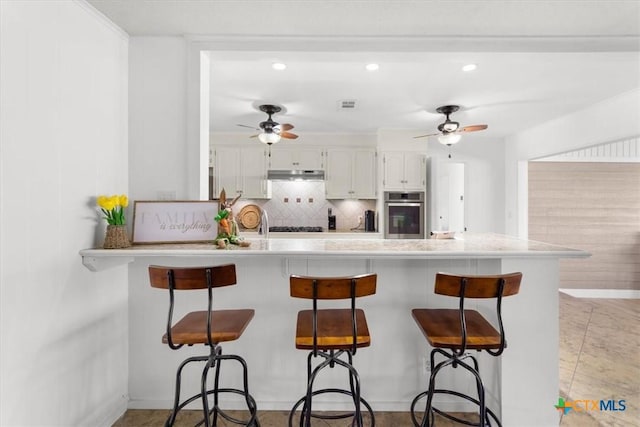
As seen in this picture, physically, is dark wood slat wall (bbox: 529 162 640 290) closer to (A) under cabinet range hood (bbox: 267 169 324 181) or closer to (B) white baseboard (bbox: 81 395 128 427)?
(A) under cabinet range hood (bbox: 267 169 324 181)

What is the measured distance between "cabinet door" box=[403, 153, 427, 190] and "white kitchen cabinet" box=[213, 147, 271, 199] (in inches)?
89.1

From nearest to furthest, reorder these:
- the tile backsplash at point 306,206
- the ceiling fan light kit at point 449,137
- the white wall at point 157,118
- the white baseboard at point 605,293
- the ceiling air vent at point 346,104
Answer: the white wall at point 157,118, the ceiling air vent at point 346,104, the ceiling fan light kit at point 449,137, the white baseboard at point 605,293, the tile backsplash at point 306,206

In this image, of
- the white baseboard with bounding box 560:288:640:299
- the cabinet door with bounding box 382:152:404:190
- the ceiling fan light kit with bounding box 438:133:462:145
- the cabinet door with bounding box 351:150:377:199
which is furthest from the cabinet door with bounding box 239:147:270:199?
the white baseboard with bounding box 560:288:640:299

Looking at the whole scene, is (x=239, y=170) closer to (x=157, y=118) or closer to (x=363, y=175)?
(x=363, y=175)

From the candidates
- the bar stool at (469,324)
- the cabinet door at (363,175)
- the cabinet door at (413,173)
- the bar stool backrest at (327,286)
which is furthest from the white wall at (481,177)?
the bar stool backrest at (327,286)

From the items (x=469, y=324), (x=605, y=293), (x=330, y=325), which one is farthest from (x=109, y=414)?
(x=605, y=293)

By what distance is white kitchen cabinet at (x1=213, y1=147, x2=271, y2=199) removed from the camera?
5.05m

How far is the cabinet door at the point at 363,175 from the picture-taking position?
5.07 metres

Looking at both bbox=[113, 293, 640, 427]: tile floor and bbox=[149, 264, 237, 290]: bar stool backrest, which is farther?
bbox=[113, 293, 640, 427]: tile floor

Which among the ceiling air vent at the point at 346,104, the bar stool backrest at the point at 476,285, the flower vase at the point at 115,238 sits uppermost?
the ceiling air vent at the point at 346,104

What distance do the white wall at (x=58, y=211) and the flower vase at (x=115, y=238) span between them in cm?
13

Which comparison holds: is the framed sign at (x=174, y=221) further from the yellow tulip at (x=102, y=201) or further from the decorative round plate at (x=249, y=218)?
the decorative round plate at (x=249, y=218)

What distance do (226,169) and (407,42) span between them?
3.60 meters

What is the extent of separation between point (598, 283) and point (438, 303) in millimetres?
4518
